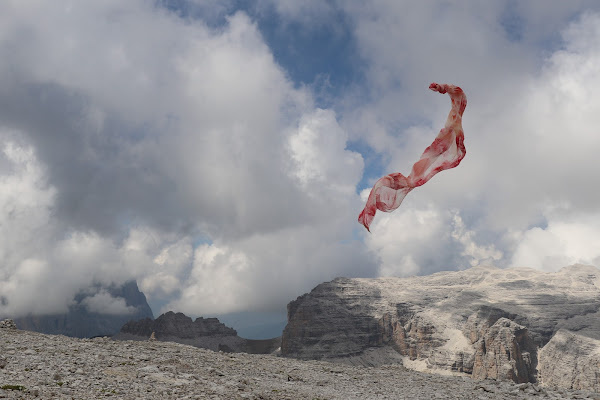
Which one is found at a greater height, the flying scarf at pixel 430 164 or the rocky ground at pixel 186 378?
the flying scarf at pixel 430 164

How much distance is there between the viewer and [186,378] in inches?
1302

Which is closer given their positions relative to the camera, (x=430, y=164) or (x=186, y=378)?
(x=430, y=164)

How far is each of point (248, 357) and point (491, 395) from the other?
2588 centimetres

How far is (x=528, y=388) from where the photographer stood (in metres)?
40.7

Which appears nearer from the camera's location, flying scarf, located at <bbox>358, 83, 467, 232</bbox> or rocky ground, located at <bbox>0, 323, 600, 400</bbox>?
rocky ground, located at <bbox>0, 323, 600, 400</bbox>

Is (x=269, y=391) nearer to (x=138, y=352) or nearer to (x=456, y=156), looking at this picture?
(x=138, y=352)

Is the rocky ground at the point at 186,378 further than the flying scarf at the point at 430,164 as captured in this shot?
No

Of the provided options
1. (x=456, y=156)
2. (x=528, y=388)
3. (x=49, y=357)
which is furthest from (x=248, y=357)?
(x=456, y=156)

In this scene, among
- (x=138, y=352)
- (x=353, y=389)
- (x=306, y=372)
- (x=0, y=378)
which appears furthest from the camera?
(x=306, y=372)

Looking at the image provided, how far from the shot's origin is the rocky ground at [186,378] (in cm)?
2783

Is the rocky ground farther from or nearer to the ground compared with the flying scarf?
nearer to the ground

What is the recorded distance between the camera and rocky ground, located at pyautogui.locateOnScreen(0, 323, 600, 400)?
91.3 ft

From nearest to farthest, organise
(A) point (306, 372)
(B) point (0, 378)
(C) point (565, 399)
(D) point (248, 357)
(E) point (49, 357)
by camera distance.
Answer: (B) point (0, 378) → (E) point (49, 357) → (C) point (565, 399) → (A) point (306, 372) → (D) point (248, 357)

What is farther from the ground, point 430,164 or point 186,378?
point 430,164
